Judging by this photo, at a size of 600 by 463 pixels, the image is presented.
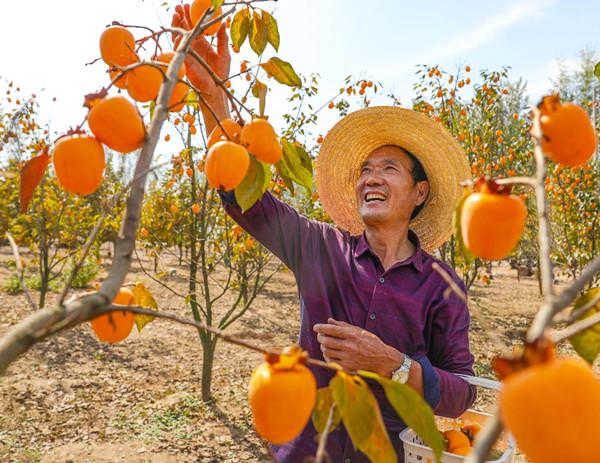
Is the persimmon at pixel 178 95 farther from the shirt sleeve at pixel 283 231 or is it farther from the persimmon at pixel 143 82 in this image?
the shirt sleeve at pixel 283 231

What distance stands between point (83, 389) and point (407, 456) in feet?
13.3

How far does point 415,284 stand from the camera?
6.42 feet

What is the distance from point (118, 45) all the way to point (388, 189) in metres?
1.41

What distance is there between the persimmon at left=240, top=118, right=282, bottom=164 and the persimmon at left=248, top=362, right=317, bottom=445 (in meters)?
0.49

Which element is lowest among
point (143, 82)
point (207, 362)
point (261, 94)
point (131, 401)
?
point (131, 401)

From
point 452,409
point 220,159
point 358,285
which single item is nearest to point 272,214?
point 358,285

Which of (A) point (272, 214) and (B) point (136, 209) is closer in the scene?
(B) point (136, 209)

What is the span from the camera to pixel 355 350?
151 cm

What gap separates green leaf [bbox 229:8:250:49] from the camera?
1.20m

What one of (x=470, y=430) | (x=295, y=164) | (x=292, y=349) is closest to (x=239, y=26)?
(x=295, y=164)

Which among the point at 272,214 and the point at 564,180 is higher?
the point at 564,180

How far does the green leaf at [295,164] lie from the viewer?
115 centimetres

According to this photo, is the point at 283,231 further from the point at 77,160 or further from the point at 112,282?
the point at 112,282

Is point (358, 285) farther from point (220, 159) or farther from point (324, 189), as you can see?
point (220, 159)
